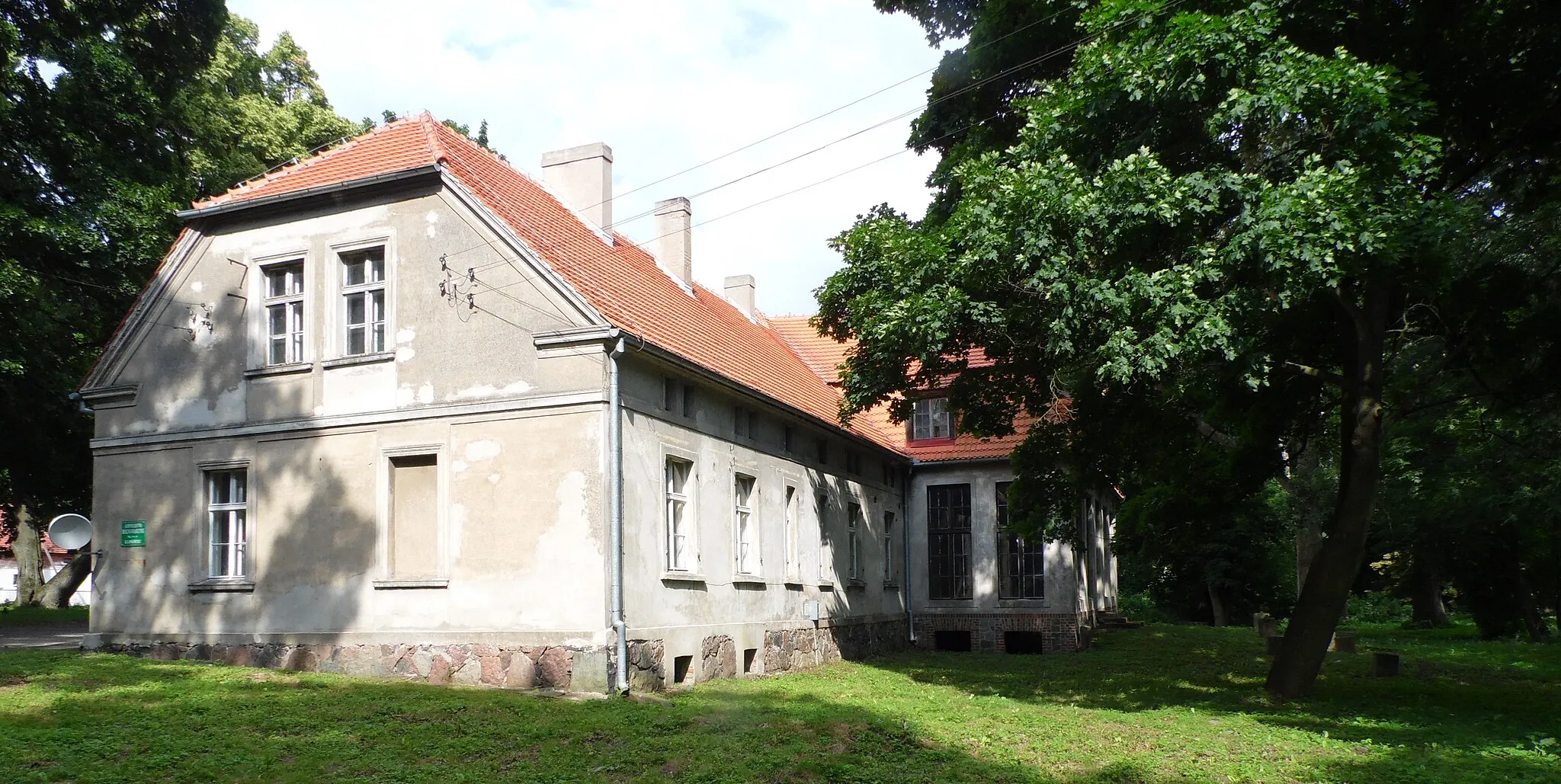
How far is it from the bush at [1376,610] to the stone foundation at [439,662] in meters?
44.7

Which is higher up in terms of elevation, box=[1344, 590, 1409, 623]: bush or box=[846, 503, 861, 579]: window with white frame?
box=[846, 503, 861, 579]: window with white frame

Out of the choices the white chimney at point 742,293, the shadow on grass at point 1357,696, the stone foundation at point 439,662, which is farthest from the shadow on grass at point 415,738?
the white chimney at point 742,293

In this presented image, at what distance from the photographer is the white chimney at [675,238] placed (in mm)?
24062

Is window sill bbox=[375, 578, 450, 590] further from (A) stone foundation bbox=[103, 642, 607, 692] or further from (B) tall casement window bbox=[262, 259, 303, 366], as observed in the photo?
(B) tall casement window bbox=[262, 259, 303, 366]

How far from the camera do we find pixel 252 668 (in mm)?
16266

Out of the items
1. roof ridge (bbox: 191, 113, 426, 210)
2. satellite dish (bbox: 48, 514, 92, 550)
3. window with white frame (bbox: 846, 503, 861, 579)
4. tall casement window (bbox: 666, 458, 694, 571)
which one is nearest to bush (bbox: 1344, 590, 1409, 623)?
window with white frame (bbox: 846, 503, 861, 579)

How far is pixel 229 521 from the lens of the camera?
17781 mm

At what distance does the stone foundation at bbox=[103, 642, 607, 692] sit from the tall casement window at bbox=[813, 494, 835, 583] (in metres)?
8.42

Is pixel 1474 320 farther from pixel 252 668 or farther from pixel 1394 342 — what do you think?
pixel 252 668

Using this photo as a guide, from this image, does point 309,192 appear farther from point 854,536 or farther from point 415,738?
point 854,536

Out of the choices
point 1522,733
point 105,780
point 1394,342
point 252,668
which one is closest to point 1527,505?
point 1394,342

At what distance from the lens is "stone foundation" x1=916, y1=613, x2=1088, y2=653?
27094mm

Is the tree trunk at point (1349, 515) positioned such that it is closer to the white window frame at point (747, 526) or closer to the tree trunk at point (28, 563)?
the white window frame at point (747, 526)

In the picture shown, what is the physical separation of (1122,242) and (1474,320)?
5.81 meters
